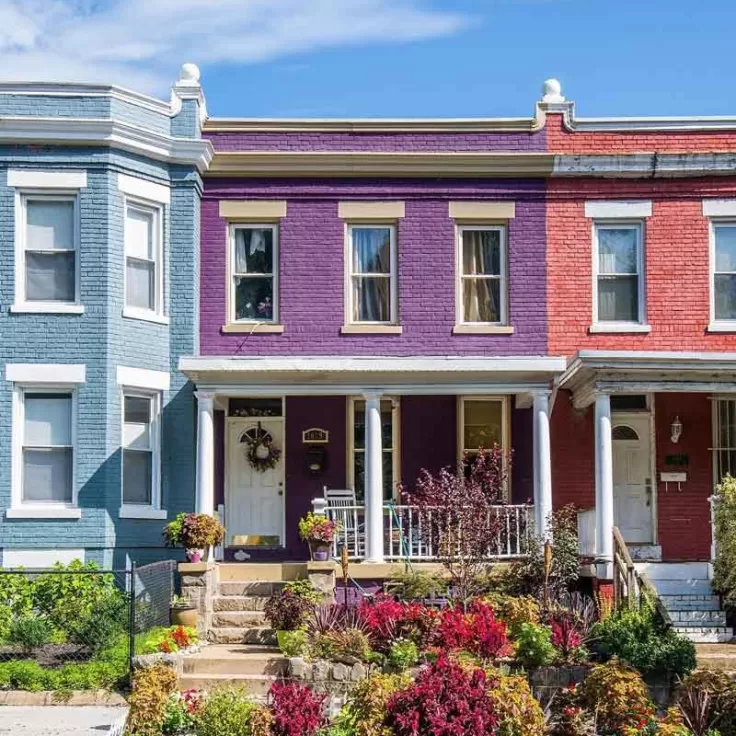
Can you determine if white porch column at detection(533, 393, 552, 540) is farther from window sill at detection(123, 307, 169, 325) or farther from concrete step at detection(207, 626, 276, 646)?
window sill at detection(123, 307, 169, 325)

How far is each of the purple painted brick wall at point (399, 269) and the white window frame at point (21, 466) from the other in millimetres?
2416

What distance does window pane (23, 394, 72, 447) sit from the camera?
60.3 feet

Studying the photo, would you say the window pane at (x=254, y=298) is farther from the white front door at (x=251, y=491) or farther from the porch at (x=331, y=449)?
the white front door at (x=251, y=491)

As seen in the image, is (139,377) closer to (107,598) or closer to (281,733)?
(107,598)

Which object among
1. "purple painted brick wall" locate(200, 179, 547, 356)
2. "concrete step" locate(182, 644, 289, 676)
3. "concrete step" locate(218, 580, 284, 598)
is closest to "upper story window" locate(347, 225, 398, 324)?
"purple painted brick wall" locate(200, 179, 547, 356)

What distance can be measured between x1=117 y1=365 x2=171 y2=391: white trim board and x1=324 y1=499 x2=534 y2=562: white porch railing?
3.05m

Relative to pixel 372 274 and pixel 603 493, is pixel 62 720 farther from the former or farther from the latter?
pixel 372 274

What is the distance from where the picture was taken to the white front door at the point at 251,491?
66.0 ft

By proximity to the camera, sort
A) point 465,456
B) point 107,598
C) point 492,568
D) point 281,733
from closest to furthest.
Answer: point 281,733 → point 107,598 → point 492,568 → point 465,456

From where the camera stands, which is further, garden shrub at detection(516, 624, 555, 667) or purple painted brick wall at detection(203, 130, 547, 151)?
purple painted brick wall at detection(203, 130, 547, 151)

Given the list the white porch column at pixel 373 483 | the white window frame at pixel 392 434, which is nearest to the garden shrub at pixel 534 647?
the white porch column at pixel 373 483

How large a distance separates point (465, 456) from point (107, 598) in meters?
6.29

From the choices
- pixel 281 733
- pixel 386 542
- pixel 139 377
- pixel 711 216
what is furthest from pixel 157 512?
pixel 711 216

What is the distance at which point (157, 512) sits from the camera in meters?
18.7
